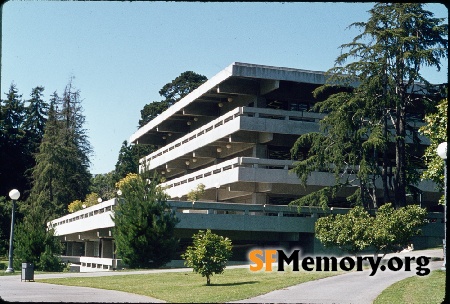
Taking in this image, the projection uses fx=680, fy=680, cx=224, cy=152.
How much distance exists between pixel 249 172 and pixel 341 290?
22204 mm

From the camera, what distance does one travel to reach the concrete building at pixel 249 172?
3681 centimetres

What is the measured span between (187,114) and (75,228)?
12.3 meters

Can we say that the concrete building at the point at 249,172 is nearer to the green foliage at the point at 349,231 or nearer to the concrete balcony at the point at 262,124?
the concrete balcony at the point at 262,124

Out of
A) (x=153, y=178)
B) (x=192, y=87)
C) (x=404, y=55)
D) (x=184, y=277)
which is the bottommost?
(x=184, y=277)

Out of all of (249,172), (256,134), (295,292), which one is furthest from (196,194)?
(295,292)

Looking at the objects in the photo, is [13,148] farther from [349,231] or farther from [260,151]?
[349,231]

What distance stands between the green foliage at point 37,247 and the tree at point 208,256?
51.5 ft

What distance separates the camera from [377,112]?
118 ft

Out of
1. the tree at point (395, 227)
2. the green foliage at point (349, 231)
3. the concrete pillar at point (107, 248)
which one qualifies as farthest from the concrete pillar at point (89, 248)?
the tree at point (395, 227)

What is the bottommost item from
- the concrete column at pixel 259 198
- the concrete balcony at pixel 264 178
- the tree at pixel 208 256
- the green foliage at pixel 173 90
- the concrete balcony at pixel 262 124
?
the tree at pixel 208 256

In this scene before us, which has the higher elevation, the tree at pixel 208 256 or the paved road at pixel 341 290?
the tree at pixel 208 256

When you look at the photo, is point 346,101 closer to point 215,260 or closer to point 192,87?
point 215,260

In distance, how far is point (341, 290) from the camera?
61.4 feet

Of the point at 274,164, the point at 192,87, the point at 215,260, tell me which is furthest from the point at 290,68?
the point at 192,87
